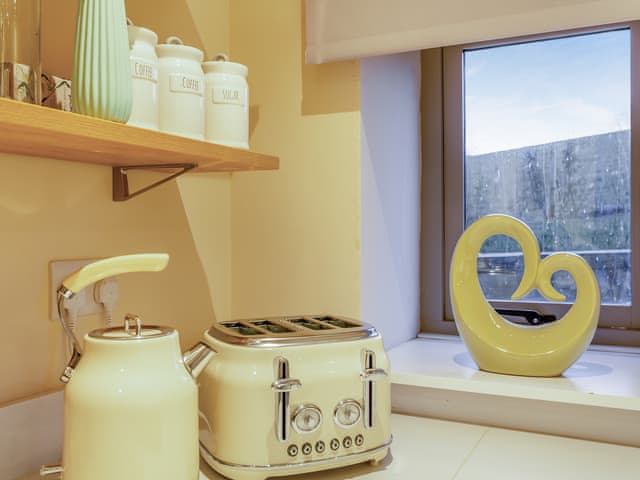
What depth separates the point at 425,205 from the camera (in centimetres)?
168

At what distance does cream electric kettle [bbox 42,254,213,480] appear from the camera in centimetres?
75

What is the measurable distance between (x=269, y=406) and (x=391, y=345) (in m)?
0.63

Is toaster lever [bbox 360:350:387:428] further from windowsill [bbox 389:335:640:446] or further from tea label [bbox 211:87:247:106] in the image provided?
tea label [bbox 211:87:247:106]

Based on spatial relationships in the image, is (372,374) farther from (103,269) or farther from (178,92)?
(178,92)

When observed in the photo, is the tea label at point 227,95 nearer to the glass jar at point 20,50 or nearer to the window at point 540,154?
the glass jar at point 20,50

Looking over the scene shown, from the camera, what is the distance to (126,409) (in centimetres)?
76

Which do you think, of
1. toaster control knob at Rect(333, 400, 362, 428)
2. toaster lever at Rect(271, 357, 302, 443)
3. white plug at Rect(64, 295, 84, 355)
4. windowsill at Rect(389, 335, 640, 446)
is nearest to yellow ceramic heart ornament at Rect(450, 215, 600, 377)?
windowsill at Rect(389, 335, 640, 446)

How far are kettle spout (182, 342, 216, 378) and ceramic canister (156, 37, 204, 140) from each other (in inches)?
13.6

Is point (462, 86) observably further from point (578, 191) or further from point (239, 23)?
point (239, 23)

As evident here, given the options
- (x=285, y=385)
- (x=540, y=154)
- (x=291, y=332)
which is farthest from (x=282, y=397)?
(x=540, y=154)

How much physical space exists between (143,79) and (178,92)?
79 millimetres

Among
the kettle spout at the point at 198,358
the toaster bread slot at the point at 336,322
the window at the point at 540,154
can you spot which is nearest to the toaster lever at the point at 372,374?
the toaster bread slot at the point at 336,322

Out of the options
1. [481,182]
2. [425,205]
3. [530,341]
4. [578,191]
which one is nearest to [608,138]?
[578,191]

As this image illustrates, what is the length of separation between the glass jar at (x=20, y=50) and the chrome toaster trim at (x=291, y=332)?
434 mm
